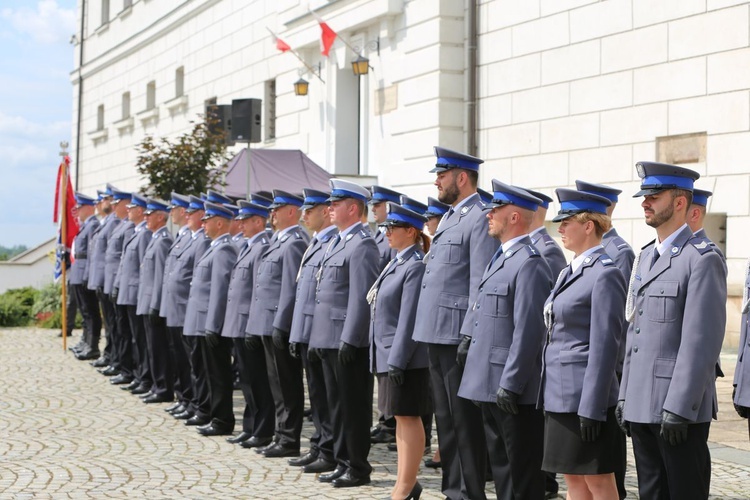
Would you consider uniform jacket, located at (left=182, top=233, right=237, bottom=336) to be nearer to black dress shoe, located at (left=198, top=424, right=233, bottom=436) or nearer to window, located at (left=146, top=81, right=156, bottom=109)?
black dress shoe, located at (left=198, top=424, right=233, bottom=436)

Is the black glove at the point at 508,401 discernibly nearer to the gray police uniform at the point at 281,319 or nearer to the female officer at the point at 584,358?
the female officer at the point at 584,358

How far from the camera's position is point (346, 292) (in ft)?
26.2

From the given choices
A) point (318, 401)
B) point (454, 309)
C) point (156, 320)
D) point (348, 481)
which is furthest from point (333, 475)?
point (156, 320)

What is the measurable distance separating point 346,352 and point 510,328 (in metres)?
2.02

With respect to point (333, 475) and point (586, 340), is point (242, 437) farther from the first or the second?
point (586, 340)

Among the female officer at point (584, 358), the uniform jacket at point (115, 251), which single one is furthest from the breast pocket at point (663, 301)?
the uniform jacket at point (115, 251)

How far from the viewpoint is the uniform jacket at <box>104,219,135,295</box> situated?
13.9 meters

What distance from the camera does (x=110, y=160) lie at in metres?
34.6

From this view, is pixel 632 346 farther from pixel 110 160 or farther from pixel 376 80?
pixel 110 160

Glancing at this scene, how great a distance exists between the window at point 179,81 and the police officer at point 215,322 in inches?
767

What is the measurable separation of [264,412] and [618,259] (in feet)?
Result: 10.5

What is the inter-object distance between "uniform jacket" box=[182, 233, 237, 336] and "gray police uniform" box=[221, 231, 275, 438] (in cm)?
20

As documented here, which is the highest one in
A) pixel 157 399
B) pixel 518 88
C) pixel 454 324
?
pixel 518 88

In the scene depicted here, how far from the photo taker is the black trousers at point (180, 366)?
10883mm
